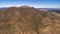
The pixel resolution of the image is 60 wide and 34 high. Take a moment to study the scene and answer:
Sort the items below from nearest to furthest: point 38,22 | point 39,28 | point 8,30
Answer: point 8,30
point 39,28
point 38,22

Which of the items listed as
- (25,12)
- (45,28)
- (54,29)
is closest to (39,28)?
(45,28)

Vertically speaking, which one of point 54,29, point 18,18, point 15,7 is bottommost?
point 54,29

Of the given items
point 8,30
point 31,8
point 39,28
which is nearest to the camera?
point 8,30

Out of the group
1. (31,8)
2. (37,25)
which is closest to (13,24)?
(37,25)

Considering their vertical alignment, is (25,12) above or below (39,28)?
above

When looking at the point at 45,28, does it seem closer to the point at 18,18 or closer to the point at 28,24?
the point at 28,24

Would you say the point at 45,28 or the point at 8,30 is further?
the point at 45,28
